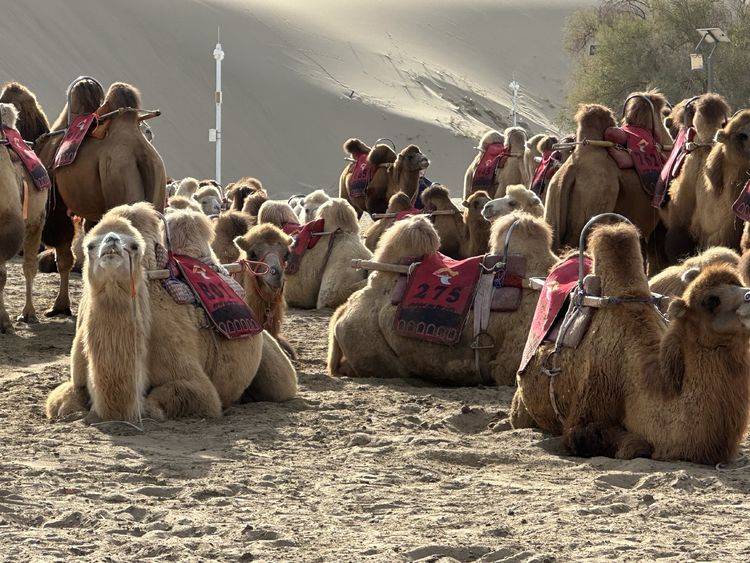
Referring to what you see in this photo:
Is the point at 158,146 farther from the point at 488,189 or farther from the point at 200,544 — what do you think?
the point at 200,544

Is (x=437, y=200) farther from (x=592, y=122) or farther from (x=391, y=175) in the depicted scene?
(x=391, y=175)

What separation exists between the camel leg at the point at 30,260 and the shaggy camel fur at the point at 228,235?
1353 mm

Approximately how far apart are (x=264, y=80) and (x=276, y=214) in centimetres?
4416

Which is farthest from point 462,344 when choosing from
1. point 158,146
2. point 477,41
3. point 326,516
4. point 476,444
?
point 477,41

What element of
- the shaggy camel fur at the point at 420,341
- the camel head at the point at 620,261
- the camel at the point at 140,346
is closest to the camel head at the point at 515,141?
the shaggy camel fur at the point at 420,341

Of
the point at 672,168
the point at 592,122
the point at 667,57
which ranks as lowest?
the point at 672,168

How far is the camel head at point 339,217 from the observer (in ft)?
39.4

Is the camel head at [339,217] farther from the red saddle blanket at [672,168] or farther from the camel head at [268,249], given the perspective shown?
the camel head at [268,249]

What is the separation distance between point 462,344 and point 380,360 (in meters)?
0.54

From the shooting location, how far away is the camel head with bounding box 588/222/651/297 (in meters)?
5.91

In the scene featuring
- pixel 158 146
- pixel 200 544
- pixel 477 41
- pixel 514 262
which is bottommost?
pixel 200 544

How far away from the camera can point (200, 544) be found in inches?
172

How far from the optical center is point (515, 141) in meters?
16.4

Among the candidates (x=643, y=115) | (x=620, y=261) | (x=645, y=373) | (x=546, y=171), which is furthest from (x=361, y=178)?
(x=645, y=373)
